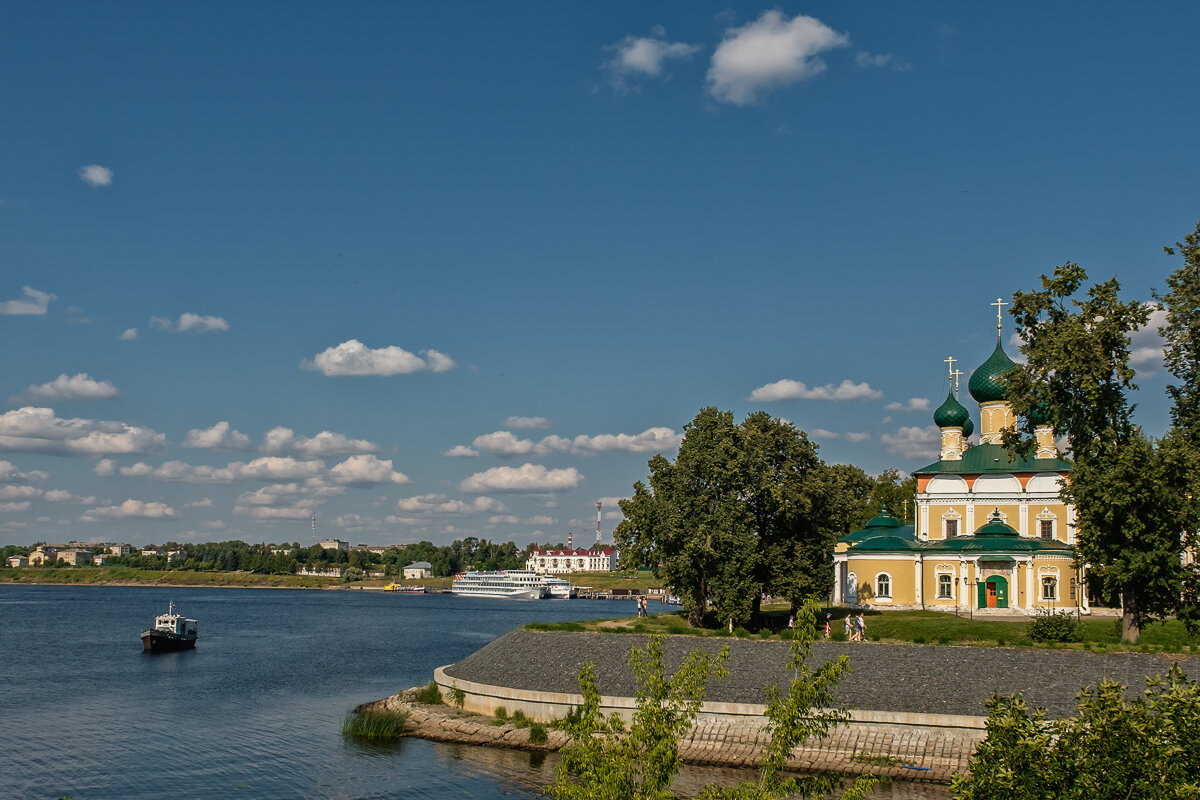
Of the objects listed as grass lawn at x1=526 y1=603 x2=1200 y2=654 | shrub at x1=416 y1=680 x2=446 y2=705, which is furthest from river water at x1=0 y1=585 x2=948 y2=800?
grass lawn at x1=526 y1=603 x2=1200 y2=654

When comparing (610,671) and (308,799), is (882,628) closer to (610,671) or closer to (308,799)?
(610,671)

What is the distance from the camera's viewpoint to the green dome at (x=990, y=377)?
6334 cm

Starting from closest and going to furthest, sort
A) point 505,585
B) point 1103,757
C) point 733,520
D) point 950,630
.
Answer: point 1103,757 → point 950,630 → point 733,520 → point 505,585

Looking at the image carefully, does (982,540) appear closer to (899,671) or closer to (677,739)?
(899,671)

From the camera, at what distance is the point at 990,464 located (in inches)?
2473

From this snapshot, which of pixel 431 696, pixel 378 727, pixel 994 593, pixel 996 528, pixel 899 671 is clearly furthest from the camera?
pixel 996 528

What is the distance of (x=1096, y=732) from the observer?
12023 mm

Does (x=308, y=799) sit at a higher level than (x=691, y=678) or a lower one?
lower

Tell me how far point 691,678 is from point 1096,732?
17.0ft

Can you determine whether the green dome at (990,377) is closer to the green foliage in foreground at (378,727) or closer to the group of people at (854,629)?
the group of people at (854,629)

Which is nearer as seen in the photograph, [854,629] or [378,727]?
[378,727]

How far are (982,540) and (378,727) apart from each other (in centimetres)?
3657

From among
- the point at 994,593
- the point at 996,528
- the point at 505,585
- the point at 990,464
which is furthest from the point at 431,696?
the point at 505,585

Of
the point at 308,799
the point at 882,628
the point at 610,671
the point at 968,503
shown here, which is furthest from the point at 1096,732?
the point at 968,503
